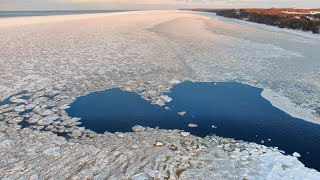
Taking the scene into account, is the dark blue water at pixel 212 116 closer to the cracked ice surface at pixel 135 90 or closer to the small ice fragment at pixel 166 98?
the small ice fragment at pixel 166 98

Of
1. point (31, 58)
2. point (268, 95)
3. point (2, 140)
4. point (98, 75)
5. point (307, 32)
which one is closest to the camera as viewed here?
point (2, 140)

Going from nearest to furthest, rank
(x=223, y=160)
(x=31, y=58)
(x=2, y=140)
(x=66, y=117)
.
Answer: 1. (x=223, y=160)
2. (x=2, y=140)
3. (x=66, y=117)
4. (x=31, y=58)

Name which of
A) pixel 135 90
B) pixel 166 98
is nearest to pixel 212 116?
pixel 166 98

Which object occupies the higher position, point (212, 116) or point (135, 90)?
point (135, 90)

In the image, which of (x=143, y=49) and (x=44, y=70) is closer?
(x=44, y=70)

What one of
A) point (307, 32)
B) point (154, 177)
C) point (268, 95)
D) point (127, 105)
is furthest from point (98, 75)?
point (307, 32)

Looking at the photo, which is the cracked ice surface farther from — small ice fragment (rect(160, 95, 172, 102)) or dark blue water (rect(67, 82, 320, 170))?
dark blue water (rect(67, 82, 320, 170))

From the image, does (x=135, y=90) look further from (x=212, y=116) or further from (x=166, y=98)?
(x=212, y=116)

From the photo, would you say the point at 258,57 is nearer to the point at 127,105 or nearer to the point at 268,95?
the point at 268,95
